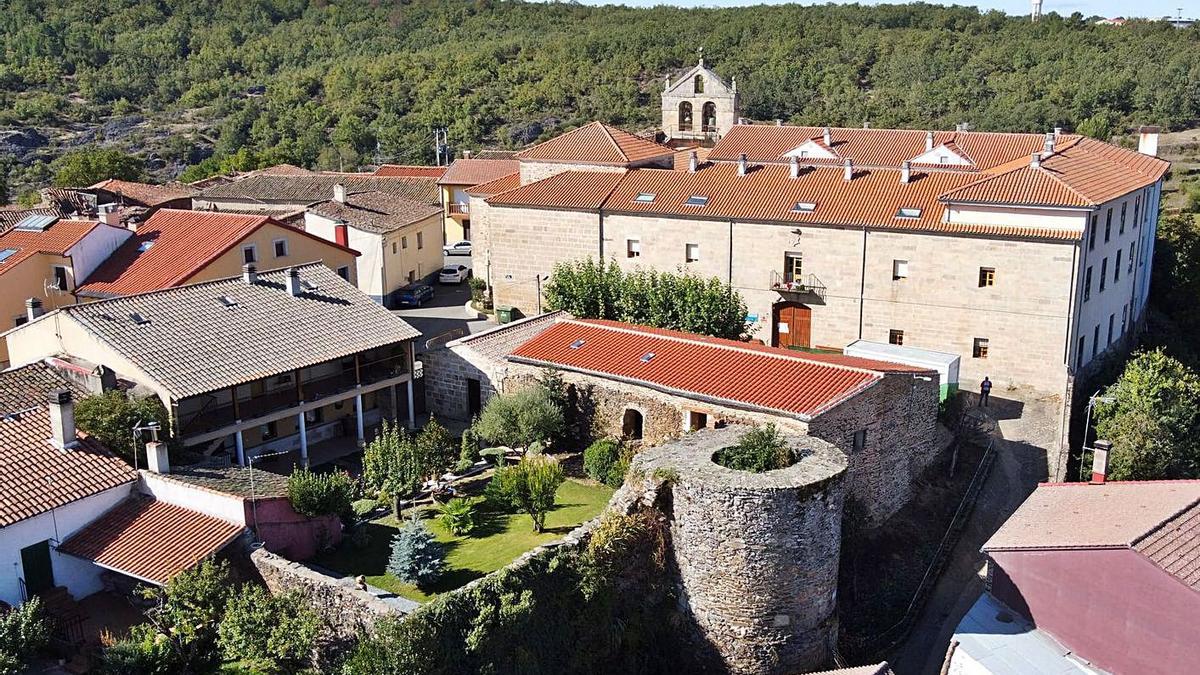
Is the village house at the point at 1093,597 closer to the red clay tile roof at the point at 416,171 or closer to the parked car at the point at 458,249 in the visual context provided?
the parked car at the point at 458,249

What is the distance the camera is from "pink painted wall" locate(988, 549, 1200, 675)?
64.1ft

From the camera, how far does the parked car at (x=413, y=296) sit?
43.1 m

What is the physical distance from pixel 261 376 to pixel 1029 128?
216 ft

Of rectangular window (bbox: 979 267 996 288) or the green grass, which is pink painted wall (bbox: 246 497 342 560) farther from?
rectangular window (bbox: 979 267 996 288)

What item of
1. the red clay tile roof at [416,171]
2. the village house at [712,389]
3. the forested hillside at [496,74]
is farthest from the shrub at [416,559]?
the forested hillside at [496,74]

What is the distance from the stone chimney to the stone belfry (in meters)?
40.2

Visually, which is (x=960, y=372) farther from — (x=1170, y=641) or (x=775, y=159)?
(x=775, y=159)

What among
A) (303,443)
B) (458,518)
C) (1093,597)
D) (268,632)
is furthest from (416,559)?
(1093,597)

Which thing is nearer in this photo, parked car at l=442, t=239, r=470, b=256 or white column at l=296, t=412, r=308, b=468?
white column at l=296, t=412, r=308, b=468

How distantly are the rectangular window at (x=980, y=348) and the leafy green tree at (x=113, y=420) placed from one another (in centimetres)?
2334

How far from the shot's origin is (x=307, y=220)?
43.3 meters

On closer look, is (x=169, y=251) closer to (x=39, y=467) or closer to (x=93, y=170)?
(x=39, y=467)

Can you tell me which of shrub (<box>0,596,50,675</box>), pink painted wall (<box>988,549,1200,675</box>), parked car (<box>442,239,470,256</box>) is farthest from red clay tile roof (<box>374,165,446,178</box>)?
shrub (<box>0,596,50,675</box>)

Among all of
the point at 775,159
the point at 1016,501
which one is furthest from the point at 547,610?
the point at 775,159
